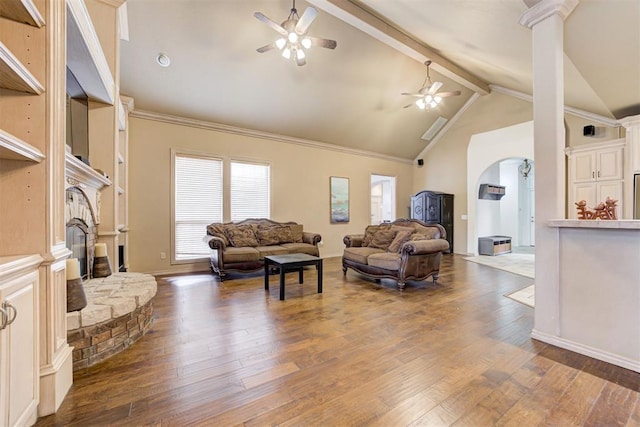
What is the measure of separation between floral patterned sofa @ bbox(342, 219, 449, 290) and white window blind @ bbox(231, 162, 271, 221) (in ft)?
7.16

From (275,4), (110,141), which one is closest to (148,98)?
(110,141)

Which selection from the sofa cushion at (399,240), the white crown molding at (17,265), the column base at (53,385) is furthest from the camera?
the sofa cushion at (399,240)

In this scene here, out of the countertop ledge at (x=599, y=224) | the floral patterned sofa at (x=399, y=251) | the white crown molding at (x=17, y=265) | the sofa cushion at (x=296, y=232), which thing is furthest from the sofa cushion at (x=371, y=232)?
the white crown molding at (x=17, y=265)

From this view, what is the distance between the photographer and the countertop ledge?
1.98m

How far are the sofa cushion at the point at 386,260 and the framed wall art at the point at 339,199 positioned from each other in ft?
9.65

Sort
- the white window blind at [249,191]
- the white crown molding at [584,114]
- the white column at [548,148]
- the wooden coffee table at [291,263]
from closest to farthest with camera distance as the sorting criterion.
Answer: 1. the white column at [548,148]
2. the wooden coffee table at [291,263]
3. the white crown molding at [584,114]
4. the white window blind at [249,191]

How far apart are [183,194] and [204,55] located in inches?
99.3

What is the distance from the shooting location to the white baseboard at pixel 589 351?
201 cm

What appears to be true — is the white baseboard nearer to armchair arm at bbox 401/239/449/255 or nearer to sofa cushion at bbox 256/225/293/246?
armchair arm at bbox 401/239/449/255

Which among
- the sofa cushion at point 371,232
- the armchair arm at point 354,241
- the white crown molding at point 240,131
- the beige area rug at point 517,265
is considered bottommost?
the beige area rug at point 517,265

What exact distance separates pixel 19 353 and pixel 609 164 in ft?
24.0

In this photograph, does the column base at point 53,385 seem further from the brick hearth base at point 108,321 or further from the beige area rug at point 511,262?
the beige area rug at point 511,262

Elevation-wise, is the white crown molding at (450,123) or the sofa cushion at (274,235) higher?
the white crown molding at (450,123)

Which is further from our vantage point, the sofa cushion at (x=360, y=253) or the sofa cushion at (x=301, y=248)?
the sofa cushion at (x=301, y=248)
